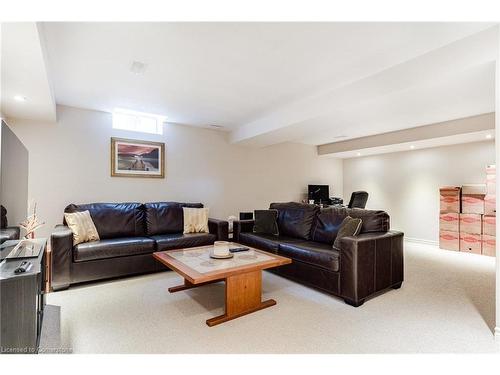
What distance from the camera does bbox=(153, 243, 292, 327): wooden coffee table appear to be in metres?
2.17

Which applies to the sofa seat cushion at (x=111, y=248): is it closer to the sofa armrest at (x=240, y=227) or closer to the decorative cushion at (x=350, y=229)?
the sofa armrest at (x=240, y=227)

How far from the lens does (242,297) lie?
237 cm

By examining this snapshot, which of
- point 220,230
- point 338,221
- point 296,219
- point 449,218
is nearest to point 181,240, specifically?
point 220,230

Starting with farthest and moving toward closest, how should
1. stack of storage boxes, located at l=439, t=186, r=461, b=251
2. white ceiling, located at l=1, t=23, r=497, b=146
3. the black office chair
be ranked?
1. the black office chair
2. stack of storage boxes, located at l=439, t=186, r=461, b=251
3. white ceiling, located at l=1, t=23, r=497, b=146

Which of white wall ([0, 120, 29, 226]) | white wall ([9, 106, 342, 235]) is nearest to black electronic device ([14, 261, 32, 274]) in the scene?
white wall ([0, 120, 29, 226])

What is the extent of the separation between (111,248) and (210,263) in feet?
4.90

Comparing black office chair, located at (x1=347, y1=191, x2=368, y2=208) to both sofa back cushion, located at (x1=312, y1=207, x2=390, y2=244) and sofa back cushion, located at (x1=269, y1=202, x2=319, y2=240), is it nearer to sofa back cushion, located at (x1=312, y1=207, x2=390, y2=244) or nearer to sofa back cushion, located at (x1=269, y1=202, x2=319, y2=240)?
sofa back cushion, located at (x1=269, y1=202, x2=319, y2=240)

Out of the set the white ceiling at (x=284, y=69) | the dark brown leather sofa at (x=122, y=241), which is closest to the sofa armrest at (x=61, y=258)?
the dark brown leather sofa at (x=122, y=241)

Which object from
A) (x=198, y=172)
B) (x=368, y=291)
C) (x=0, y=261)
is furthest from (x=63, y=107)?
(x=368, y=291)

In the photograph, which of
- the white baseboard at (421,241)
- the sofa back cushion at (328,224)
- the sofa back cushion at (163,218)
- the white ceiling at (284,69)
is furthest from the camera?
the white baseboard at (421,241)

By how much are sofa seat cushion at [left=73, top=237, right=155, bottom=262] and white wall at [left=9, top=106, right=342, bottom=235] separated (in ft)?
3.71

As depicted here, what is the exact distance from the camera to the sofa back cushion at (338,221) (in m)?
3.04

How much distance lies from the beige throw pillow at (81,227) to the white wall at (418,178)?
6092mm

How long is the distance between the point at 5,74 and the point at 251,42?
6.92 ft
